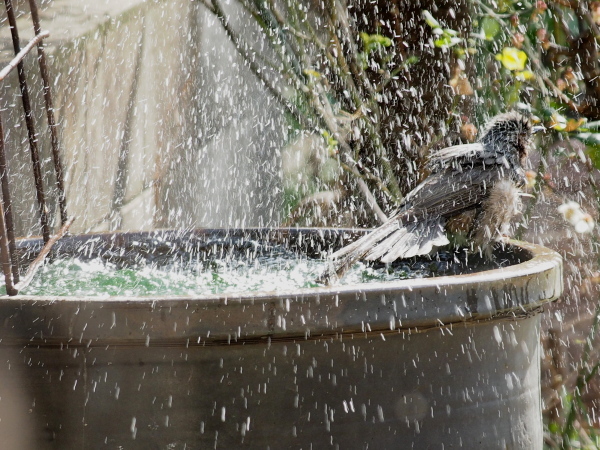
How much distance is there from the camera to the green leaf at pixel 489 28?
362 centimetres

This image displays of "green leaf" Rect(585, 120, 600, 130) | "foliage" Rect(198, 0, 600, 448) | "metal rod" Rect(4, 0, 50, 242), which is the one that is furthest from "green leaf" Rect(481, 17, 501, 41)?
"metal rod" Rect(4, 0, 50, 242)

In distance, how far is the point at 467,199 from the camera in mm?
3064

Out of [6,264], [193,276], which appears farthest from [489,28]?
[6,264]

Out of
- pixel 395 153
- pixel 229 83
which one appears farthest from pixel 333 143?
pixel 229 83

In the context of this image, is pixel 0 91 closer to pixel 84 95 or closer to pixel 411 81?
pixel 84 95

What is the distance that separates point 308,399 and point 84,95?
2.87 m

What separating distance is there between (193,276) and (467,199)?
1197 mm

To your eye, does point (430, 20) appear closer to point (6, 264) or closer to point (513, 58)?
point (513, 58)

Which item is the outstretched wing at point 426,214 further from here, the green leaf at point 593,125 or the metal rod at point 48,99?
the metal rod at point 48,99

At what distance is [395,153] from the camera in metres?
4.20

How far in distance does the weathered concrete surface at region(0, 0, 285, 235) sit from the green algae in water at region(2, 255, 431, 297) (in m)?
0.84

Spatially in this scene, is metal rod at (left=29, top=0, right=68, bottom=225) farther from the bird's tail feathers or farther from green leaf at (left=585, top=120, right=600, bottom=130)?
green leaf at (left=585, top=120, right=600, bottom=130)

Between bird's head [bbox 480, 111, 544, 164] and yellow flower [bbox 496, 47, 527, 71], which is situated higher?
yellow flower [bbox 496, 47, 527, 71]

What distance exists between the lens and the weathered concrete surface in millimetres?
3703
